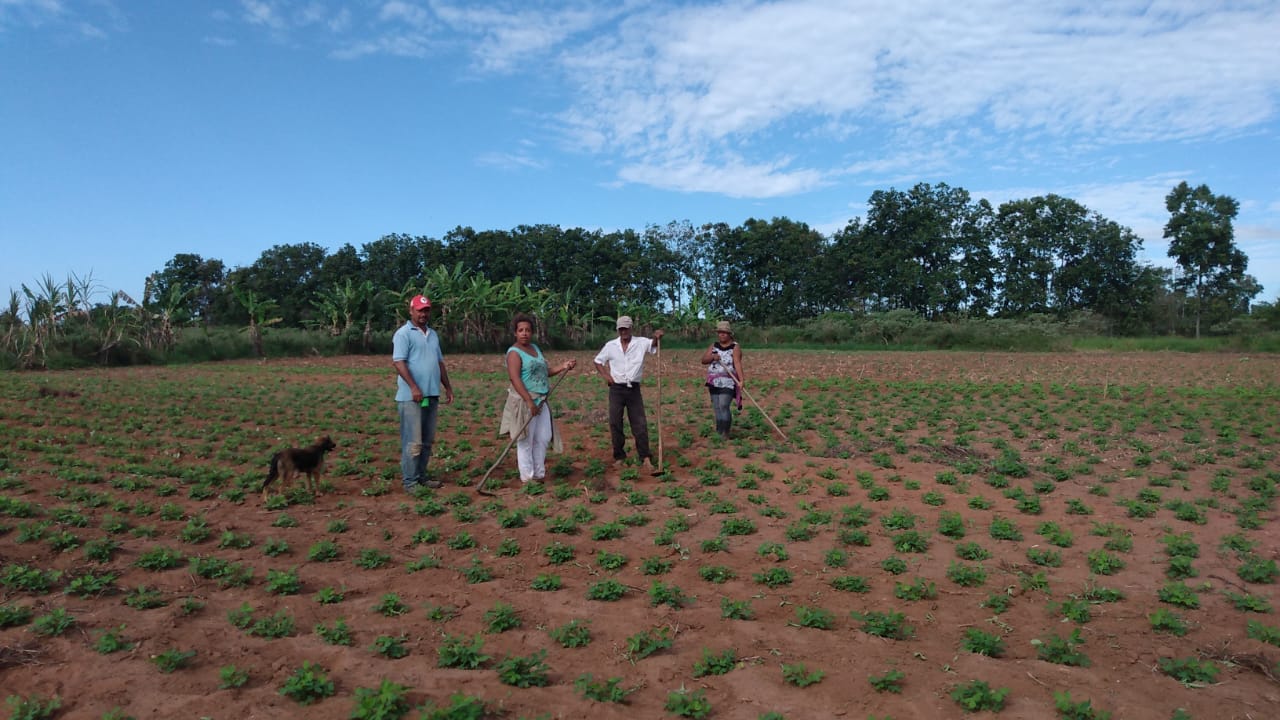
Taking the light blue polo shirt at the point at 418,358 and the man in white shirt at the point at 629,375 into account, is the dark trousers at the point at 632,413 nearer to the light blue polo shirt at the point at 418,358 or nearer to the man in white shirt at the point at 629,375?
the man in white shirt at the point at 629,375

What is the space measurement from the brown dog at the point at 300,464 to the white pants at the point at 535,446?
6.22ft

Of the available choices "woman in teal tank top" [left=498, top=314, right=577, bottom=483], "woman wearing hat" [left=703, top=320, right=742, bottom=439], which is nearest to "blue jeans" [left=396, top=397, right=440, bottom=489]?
"woman in teal tank top" [left=498, top=314, right=577, bottom=483]

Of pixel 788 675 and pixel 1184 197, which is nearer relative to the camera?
pixel 788 675

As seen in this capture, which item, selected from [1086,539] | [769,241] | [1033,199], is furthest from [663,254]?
[1086,539]

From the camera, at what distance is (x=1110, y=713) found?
3.56 m

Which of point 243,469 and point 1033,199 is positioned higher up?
point 1033,199

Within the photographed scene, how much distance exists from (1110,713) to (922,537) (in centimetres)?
263

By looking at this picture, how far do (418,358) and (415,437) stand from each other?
2.58 ft

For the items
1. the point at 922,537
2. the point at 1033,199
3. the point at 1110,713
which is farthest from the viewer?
the point at 1033,199

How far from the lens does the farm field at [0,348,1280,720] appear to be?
377 cm

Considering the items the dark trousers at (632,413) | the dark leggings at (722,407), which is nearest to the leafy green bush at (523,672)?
the dark trousers at (632,413)

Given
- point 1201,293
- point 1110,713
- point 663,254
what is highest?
point 663,254

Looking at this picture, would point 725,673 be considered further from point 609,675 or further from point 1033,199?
point 1033,199

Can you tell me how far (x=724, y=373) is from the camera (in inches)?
382
